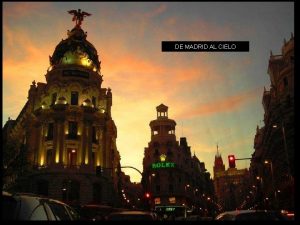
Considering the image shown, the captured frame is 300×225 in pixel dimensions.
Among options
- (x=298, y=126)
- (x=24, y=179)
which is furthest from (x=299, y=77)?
(x=24, y=179)

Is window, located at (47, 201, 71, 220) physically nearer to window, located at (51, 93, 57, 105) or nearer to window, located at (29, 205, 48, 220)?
window, located at (29, 205, 48, 220)

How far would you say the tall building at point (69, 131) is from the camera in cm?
5903

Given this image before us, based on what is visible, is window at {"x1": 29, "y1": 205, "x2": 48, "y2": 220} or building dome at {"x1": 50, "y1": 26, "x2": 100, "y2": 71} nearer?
window at {"x1": 29, "y1": 205, "x2": 48, "y2": 220}

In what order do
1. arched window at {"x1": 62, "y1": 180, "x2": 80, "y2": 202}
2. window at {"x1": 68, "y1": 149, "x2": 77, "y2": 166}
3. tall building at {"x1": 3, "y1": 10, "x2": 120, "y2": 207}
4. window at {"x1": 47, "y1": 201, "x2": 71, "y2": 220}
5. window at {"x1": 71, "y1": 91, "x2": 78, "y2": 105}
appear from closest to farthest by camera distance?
window at {"x1": 47, "y1": 201, "x2": 71, "y2": 220} → arched window at {"x1": 62, "y1": 180, "x2": 80, "y2": 202} → tall building at {"x1": 3, "y1": 10, "x2": 120, "y2": 207} → window at {"x1": 68, "y1": 149, "x2": 77, "y2": 166} → window at {"x1": 71, "y1": 91, "x2": 78, "y2": 105}

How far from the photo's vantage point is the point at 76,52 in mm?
66750

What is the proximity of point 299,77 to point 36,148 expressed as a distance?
59953 millimetres

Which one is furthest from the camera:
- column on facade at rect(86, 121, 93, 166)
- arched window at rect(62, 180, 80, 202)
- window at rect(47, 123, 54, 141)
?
column on facade at rect(86, 121, 93, 166)

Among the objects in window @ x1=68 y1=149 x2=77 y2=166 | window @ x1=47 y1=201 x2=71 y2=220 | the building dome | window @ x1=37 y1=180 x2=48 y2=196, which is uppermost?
the building dome

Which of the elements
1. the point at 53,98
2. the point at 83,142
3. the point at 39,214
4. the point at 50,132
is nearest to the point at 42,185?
the point at 50,132

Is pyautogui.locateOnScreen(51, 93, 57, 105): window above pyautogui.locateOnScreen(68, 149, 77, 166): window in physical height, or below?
above

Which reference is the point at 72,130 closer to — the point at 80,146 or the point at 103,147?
the point at 80,146

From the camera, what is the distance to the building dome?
66250mm

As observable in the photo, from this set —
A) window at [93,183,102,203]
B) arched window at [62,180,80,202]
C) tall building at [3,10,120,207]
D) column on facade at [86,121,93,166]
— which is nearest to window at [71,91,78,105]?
tall building at [3,10,120,207]

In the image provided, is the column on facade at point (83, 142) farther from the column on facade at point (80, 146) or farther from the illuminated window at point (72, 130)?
the illuminated window at point (72, 130)
